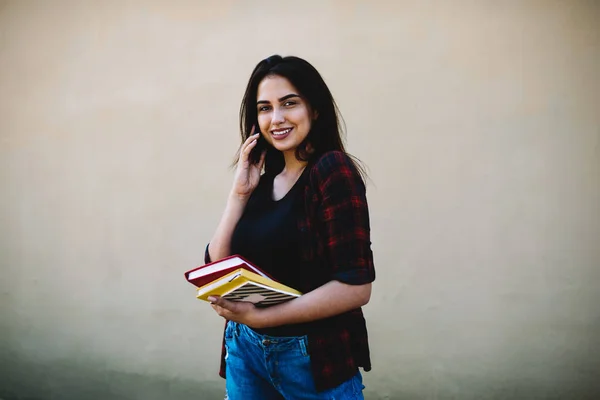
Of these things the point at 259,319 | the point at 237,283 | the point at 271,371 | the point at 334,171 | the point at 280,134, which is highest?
the point at 280,134

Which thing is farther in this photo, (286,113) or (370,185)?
(370,185)

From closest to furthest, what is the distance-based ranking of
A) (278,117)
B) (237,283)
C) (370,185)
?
(237,283) < (278,117) < (370,185)

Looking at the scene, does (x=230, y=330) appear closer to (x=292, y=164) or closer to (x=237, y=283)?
(x=237, y=283)

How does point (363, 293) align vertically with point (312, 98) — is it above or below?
below

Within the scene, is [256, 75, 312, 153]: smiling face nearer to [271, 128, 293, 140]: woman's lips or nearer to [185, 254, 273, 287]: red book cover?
[271, 128, 293, 140]: woman's lips

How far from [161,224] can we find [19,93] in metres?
1.19

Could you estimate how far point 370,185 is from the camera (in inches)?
94.4

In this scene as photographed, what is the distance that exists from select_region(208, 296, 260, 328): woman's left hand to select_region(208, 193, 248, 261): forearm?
0.76ft

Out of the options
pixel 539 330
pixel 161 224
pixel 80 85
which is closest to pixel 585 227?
pixel 539 330

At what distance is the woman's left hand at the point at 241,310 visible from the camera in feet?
4.16

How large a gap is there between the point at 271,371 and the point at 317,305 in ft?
0.81

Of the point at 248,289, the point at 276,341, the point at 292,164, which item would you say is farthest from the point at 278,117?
the point at 276,341

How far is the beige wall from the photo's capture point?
2.26 m

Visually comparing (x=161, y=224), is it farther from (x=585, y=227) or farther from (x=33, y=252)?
(x=585, y=227)
